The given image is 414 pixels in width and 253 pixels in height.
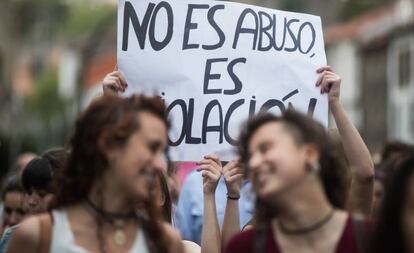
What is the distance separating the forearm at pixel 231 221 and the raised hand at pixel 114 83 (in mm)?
685

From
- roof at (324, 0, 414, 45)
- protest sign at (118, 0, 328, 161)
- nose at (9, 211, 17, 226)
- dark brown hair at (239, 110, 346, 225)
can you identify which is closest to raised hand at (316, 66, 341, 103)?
protest sign at (118, 0, 328, 161)

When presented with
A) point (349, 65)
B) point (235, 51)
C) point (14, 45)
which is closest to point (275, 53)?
point (235, 51)

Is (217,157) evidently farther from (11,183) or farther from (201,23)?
(11,183)

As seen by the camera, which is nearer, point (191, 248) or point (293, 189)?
point (293, 189)

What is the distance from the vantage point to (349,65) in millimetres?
58344

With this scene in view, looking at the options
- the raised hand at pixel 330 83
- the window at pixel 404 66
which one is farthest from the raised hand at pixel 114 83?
the window at pixel 404 66

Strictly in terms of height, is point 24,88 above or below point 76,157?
below

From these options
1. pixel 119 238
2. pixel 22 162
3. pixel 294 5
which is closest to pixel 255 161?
pixel 119 238

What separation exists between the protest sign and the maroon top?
71.4 inches

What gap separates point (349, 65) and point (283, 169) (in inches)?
2114

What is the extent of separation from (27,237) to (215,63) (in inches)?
97.7

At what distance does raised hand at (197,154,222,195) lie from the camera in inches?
264

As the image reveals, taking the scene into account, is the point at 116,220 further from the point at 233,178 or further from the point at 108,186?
the point at 233,178

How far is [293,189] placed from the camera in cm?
498
